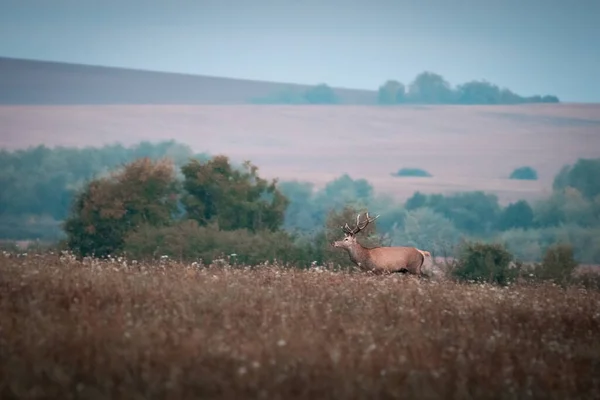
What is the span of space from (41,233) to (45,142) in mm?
34662

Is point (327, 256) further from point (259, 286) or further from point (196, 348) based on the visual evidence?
point (196, 348)

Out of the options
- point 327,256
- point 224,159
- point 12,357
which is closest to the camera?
point 12,357

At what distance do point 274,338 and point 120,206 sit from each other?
244ft

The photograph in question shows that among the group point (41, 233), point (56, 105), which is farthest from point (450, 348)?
point (56, 105)

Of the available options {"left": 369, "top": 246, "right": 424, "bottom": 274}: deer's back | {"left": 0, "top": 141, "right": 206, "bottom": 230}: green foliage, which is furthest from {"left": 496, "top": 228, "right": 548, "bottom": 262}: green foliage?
{"left": 369, "top": 246, "right": 424, "bottom": 274}: deer's back

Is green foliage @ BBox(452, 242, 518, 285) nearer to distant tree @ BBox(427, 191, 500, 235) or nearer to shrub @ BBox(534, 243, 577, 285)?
shrub @ BBox(534, 243, 577, 285)

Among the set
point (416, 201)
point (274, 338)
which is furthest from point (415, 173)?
point (274, 338)

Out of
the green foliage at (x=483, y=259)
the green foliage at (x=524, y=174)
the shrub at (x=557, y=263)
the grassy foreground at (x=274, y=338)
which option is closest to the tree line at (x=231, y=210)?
the green foliage at (x=483, y=259)

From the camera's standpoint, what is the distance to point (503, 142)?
540 feet

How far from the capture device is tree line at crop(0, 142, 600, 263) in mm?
78562

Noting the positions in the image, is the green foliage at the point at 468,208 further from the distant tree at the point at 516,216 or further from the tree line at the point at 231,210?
the distant tree at the point at 516,216

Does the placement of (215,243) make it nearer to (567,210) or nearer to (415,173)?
(567,210)

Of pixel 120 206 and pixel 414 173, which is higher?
pixel 120 206

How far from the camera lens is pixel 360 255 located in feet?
80.6
